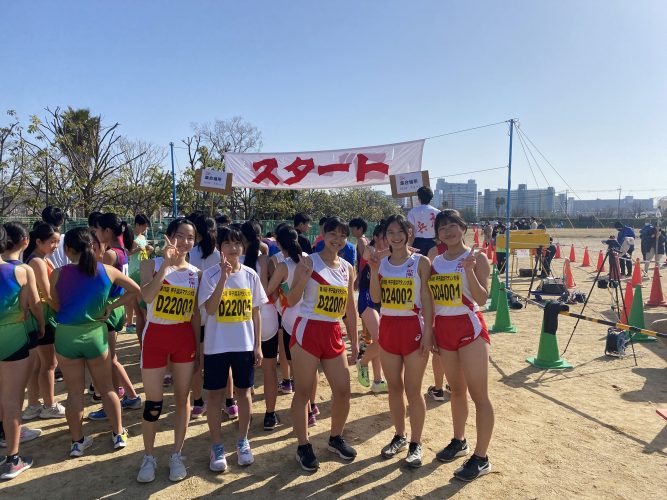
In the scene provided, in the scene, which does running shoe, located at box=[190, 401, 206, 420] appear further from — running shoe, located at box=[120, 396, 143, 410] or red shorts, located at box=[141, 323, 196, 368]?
red shorts, located at box=[141, 323, 196, 368]

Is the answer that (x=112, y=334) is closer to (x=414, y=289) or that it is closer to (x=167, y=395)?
(x=167, y=395)

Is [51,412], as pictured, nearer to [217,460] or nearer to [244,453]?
[217,460]

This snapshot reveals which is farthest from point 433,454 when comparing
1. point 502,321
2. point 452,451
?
point 502,321

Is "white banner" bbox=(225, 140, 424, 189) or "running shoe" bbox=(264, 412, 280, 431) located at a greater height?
"white banner" bbox=(225, 140, 424, 189)

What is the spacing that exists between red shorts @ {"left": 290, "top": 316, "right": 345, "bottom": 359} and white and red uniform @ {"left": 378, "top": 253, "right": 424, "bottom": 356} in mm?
408

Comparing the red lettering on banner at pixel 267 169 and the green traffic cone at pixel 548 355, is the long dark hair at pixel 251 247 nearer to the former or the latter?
the green traffic cone at pixel 548 355

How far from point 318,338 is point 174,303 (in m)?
1.14

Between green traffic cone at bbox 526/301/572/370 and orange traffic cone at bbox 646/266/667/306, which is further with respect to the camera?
orange traffic cone at bbox 646/266/667/306

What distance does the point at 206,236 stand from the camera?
4078 mm

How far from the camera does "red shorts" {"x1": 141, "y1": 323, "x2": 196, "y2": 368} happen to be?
124 inches

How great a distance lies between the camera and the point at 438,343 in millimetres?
3381

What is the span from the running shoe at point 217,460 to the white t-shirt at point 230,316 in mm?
828

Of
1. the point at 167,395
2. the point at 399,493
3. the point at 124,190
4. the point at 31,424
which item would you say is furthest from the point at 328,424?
the point at 124,190

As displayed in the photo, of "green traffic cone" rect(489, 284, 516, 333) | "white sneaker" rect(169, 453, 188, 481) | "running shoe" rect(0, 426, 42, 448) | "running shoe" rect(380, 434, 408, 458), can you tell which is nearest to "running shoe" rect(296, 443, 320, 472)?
"running shoe" rect(380, 434, 408, 458)
